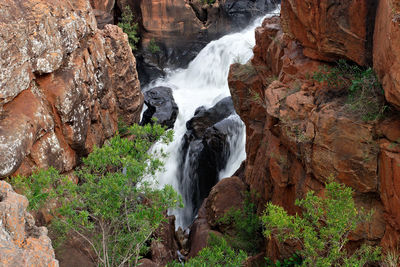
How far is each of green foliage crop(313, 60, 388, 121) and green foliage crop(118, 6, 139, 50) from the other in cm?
2326

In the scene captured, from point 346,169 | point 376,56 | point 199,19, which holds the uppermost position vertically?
point 376,56

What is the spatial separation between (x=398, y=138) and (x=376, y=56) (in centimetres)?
183

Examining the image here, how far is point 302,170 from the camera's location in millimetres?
8547

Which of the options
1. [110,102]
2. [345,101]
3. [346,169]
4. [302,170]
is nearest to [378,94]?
[345,101]

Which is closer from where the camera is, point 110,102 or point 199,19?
point 110,102

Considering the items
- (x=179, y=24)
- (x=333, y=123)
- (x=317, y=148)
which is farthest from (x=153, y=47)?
(x=333, y=123)

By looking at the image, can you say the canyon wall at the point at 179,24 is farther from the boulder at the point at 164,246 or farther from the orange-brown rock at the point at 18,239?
the orange-brown rock at the point at 18,239

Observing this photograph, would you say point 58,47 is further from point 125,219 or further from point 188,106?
point 188,106

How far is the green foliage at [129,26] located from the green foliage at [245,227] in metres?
20.6

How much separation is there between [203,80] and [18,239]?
951 inches

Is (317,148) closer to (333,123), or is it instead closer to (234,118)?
(333,123)

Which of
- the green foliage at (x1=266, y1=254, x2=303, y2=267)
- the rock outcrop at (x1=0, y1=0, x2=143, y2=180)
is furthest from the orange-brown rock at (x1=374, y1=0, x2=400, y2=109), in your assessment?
the rock outcrop at (x1=0, y1=0, x2=143, y2=180)

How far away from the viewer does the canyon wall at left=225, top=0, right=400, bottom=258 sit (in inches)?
257

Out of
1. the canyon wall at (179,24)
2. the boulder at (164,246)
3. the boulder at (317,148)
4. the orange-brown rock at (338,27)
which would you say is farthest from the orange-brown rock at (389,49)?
the canyon wall at (179,24)
